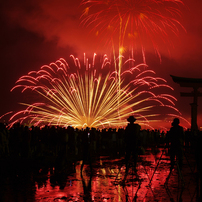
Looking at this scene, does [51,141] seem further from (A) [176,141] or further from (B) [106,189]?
(B) [106,189]

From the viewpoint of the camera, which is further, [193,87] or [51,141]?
[193,87]

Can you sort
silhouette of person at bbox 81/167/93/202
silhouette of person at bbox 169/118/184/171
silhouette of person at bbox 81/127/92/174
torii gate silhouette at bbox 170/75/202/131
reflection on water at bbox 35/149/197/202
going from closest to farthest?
1. silhouette of person at bbox 81/167/93/202
2. reflection on water at bbox 35/149/197/202
3. silhouette of person at bbox 169/118/184/171
4. silhouette of person at bbox 81/127/92/174
5. torii gate silhouette at bbox 170/75/202/131

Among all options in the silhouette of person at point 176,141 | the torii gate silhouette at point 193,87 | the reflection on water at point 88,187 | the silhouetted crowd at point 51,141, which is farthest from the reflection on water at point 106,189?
the torii gate silhouette at point 193,87

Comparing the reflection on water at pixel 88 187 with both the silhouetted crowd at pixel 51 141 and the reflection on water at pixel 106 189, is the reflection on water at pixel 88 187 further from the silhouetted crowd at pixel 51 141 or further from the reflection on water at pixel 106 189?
the silhouetted crowd at pixel 51 141

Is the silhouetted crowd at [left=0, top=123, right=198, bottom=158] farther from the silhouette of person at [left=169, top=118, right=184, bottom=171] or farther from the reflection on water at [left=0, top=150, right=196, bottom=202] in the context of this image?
the reflection on water at [left=0, top=150, right=196, bottom=202]

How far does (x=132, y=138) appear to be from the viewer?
10.6m

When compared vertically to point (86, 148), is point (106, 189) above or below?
below

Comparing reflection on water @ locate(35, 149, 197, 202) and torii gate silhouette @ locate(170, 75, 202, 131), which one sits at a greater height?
torii gate silhouette @ locate(170, 75, 202, 131)

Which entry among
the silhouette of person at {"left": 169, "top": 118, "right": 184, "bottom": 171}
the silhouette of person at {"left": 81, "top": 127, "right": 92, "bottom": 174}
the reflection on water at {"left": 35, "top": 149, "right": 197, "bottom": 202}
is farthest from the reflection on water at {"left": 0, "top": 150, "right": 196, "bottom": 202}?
the silhouette of person at {"left": 169, "top": 118, "right": 184, "bottom": 171}

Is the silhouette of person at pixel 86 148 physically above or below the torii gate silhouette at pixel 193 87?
below

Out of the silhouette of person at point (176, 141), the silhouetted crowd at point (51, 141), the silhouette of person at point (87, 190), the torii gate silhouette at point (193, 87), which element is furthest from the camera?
the torii gate silhouette at point (193, 87)

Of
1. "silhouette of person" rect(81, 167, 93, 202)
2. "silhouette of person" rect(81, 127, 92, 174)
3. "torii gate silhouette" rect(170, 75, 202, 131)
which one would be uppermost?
"torii gate silhouette" rect(170, 75, 202, 131)

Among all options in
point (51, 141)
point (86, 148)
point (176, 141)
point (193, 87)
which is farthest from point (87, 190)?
point (193, 87)

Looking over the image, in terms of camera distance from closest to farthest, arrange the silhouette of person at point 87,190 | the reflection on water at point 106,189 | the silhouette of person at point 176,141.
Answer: the silhouette of person at point 87,190 < the reflection on water at point 106,189 < the silhouette of person at point 176,141
